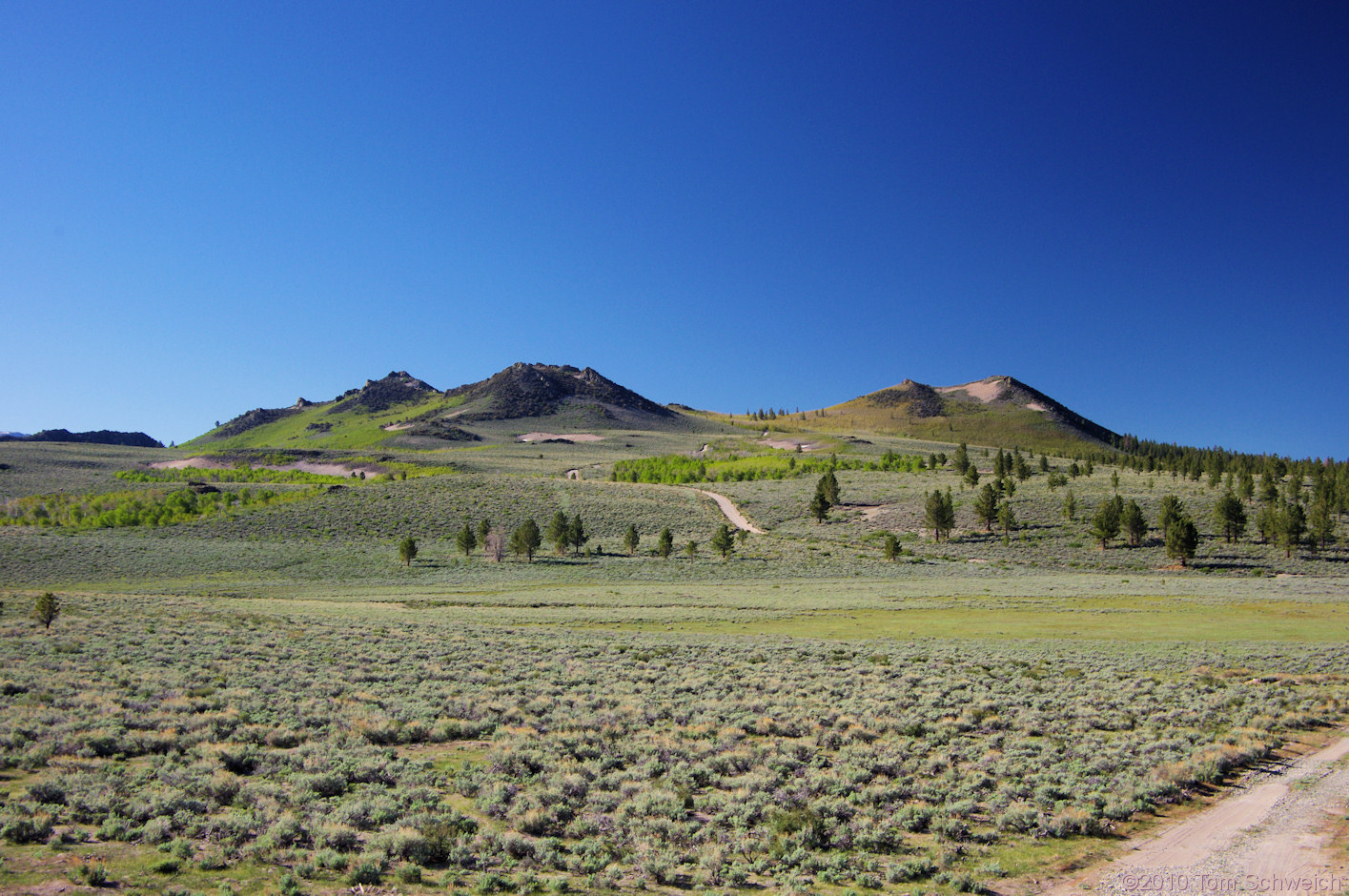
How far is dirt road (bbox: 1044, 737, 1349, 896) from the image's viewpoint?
8.67 metres

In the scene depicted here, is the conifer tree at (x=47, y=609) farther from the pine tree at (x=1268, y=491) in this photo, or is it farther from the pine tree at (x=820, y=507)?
the pine tree at (x=1268, y=491)

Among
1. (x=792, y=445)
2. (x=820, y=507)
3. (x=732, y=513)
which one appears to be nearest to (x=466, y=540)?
(x=732, y=513)

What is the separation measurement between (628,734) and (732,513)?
80.1m

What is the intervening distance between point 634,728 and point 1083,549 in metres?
70.9

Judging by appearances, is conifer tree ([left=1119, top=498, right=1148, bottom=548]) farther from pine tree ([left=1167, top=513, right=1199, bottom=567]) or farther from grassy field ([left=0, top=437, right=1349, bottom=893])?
grassy field ([left=0, top=437, right=1349, bottom=893])

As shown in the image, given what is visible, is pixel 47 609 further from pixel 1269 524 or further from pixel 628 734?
pixel 1269 524

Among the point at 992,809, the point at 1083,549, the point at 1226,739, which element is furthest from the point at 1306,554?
the point at 992,809

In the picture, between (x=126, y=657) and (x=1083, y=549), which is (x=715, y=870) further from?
(x=1083, y=549)

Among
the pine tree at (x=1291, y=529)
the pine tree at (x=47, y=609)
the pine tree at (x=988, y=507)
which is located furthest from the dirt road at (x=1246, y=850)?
the pine tree at (x=1291, y=529)

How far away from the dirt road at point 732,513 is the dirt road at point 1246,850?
68.7 m

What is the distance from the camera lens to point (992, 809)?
1101 centimetres

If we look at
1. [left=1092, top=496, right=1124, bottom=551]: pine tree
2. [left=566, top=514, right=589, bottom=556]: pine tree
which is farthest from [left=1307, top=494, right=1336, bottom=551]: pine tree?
[left=566, top=514, right=589, bottom=556]: pine tree

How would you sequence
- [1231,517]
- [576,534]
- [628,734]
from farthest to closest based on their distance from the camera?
[576,534], [1231,517], [628,734]

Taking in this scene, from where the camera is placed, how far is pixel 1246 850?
959 cm
